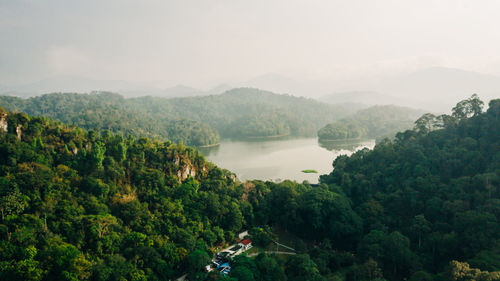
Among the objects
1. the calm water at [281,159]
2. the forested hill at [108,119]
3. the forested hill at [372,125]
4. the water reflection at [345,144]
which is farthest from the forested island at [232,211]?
the forested hill at [372,125]

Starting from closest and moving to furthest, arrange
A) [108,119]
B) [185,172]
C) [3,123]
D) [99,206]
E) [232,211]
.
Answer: [99,206] → [3,123] → [232,211] → [185,172] → [108,119]

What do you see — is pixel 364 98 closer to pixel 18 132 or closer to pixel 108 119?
pixel 108 119

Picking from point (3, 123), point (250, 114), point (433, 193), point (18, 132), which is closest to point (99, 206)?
point (18, 132)

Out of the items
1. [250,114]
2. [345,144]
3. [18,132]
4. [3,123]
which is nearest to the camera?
[3,123]

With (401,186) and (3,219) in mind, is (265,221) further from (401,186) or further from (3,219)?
(3,219)

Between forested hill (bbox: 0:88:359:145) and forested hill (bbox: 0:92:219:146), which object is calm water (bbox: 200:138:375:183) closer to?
forested hill (bbox: 0:92:219:146)

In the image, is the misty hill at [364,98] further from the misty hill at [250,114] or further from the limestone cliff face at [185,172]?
the limestone cliff face at [185,172]
